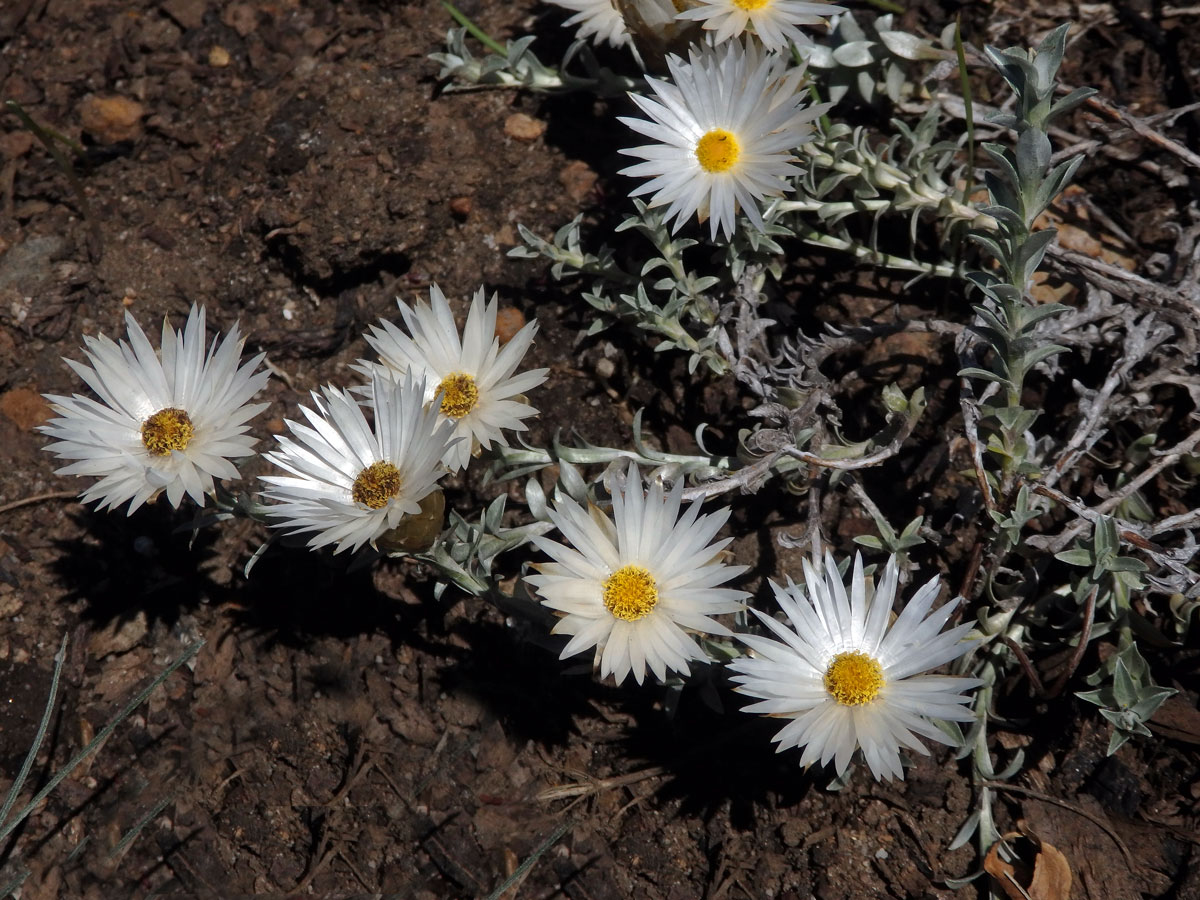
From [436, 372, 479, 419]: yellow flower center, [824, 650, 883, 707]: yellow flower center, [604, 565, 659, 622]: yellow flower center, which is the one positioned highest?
[436, 372, 479, 419]: yellow flower center

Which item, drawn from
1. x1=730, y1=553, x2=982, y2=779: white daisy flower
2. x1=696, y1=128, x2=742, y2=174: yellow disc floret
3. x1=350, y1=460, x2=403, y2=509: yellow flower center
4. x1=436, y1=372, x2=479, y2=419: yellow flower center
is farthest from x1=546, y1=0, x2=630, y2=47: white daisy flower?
x1=730, y1=553, x2=982, y2=779: white daisy flower

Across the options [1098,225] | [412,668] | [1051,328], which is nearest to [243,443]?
[412,668]

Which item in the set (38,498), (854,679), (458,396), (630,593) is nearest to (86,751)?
(38,498)

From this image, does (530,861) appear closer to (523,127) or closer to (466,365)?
(466,365)

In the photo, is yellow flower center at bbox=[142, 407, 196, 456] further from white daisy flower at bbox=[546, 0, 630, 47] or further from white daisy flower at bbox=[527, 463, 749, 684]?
white daisy flower at bbox=[546, 0, 630, 47]

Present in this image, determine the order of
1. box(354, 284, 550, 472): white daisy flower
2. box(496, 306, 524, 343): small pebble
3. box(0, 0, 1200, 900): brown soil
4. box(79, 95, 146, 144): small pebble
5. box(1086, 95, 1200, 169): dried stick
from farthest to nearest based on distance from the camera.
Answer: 1. box(79, 95, 146, 144): small pebble
2. box(496, 306, 524, 343): small pebble
3. box(1086, 95, 1200, 169): dried stick
4. box(0, 0, 1200, 900): brown soil
5. box(354, 284, 550, 472): white daisy flower

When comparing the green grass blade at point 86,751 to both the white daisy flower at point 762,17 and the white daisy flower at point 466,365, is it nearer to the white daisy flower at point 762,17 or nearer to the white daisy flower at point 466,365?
the white daisy flower at point 466,365

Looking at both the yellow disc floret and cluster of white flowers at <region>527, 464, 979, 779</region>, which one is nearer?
cluster of white flowers at <region>527, 464, 979, 779</region>

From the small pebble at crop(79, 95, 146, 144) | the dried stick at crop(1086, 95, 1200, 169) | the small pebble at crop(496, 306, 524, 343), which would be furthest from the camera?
the small pebble at crop(79, 95, 146, 144)

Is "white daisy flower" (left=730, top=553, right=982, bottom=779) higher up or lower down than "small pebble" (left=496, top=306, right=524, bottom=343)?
lower down
